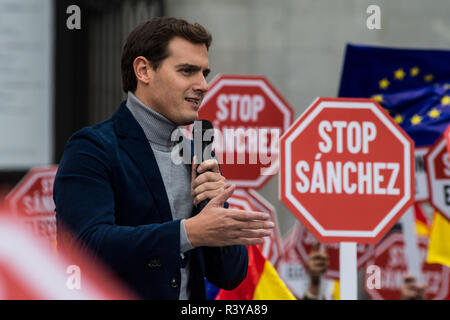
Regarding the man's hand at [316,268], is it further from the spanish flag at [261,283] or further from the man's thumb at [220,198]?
the man's thumb at [220,198]

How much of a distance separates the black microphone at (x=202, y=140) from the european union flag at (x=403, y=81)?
4.50 metres

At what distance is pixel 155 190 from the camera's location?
2.38 metres

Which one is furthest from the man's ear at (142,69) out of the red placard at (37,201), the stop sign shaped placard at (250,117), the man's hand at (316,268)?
the man's hand at (316,268)

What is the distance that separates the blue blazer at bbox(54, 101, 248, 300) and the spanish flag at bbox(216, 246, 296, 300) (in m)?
1.46

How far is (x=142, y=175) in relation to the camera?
2395 mm

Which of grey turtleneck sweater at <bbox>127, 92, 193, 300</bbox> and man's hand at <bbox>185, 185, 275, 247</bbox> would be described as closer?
man's hand at <bbox>185, 185, 275, 247</bbox>

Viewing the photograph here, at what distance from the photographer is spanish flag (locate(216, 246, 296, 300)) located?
3967 mm

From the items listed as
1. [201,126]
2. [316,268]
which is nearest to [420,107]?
[316,268]

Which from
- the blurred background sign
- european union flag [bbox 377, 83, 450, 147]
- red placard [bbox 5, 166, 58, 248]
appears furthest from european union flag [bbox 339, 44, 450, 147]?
the blurred background sign

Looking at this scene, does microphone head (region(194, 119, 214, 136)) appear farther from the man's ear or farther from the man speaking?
the man's ear

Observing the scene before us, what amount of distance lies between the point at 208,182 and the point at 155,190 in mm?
199

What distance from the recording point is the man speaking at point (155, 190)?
2205 millimetres
